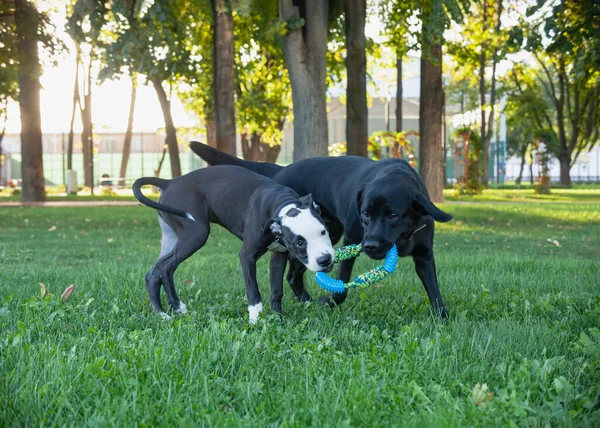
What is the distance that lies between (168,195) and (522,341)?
3060 mm

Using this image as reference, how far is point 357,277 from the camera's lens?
5.51m

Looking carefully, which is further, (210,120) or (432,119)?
(210,120)

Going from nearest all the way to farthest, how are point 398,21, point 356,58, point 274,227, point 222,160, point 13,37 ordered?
1. point 274,227
2. point 222,160
3. point 356,58
4. point 398,21
5. point 13,37

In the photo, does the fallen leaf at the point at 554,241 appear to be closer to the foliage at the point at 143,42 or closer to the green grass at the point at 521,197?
the foliage at the point at 143,42

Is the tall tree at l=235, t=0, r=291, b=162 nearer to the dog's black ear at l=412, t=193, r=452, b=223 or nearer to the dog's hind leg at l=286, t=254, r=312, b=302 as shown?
the dog's hind leg at l=286, t=254, r=312, b=302

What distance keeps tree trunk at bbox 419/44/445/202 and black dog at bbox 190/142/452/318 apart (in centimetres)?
1359

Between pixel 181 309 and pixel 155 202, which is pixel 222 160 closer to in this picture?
pixel 155 202

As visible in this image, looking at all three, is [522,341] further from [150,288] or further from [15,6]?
[15,6]

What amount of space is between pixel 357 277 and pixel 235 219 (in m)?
1.13

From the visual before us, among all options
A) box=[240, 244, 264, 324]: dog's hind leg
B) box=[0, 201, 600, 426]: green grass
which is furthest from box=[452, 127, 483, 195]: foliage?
box=[240, 244, 264, 324]: dog's hind leg

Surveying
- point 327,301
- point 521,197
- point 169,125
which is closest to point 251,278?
point 327,301

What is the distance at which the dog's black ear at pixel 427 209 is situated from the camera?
520 centimetres

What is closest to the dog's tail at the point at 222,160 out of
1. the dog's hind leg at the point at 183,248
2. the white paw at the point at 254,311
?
the dog's hind leg at the point at 183,248

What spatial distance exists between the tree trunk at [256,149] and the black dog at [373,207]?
29.5m
